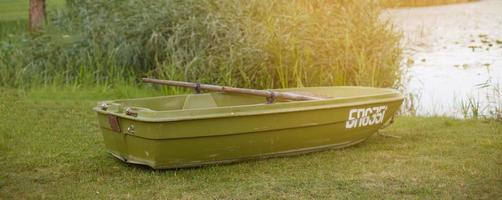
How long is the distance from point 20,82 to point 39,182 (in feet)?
20.7

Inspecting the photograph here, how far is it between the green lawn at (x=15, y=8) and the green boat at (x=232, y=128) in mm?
14772

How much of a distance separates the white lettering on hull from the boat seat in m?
1.35

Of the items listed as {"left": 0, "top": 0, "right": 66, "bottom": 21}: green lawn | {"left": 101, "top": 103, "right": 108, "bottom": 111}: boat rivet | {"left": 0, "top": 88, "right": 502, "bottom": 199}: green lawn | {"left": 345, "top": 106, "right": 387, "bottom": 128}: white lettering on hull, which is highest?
{"left": 0, "top": 0, "right": 66, "bottom": 21}: green lawn

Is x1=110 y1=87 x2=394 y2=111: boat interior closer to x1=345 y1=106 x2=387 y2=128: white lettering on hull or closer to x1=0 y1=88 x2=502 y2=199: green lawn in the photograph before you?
x1=345 y1=106 x2=387 y2=128: white lettering on hull

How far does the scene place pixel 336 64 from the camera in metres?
10.9

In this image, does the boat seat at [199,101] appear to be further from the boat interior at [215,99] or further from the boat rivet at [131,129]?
the boat rivet at [131,129]

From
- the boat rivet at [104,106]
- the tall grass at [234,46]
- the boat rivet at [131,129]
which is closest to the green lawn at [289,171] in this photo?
the boat rivet at [131,129]

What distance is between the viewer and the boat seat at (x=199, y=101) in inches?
297

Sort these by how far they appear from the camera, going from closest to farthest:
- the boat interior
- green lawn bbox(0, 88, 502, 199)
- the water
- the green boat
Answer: green lawn bbox(0, 88, 502, 199) → the green boat → the boat interior → the water

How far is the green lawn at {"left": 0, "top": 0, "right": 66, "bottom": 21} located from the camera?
2170 cm

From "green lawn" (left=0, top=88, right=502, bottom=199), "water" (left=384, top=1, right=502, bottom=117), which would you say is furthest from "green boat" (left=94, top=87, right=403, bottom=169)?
"water" (left=384, top=1, right=502, bottom=117)

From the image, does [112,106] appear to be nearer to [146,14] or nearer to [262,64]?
[262,64]

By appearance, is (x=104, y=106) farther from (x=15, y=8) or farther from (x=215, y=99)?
(x=15, y=8)

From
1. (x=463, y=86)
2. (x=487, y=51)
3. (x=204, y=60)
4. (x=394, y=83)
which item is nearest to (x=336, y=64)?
(x=394, y=83)
